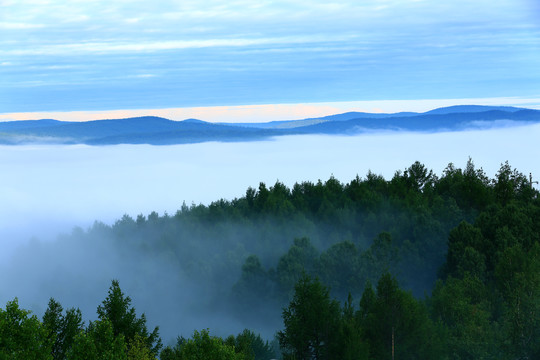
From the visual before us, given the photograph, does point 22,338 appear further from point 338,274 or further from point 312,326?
point 338,274

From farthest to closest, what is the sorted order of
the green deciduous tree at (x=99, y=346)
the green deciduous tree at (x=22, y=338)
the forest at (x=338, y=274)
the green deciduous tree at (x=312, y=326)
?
the green deciduous tree at (x=312, y=326)
the forest at (x=338, y=274)
the green deciduous tree at (x=22, y=338)
the green deciduous tree at (x=99, y=346)

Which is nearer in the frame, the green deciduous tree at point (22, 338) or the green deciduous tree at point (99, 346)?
the green deciduous tree at point (99, 346)

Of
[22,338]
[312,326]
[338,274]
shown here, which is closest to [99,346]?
[22,338]

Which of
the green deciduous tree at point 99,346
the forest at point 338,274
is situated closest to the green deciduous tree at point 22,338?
the forest at point 338,274

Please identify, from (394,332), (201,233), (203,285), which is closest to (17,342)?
(394,332)

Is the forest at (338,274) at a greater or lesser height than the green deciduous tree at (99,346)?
lesser

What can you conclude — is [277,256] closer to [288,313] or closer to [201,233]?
[201,233]

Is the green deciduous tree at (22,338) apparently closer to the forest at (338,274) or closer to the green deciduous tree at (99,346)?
the forest at (338,274)

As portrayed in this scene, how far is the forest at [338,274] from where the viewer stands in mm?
39406

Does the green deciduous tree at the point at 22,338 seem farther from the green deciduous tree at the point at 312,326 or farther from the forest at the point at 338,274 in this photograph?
the green deciduous tree at the point at 312,326

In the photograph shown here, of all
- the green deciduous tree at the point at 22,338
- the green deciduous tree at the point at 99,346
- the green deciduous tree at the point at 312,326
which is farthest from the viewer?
the green deciduous tree at the point at 312,326

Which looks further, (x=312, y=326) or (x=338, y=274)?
(x=338, y=274)

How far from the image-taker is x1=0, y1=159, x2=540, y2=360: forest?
3941 cm

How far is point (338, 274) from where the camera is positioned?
86.1m
